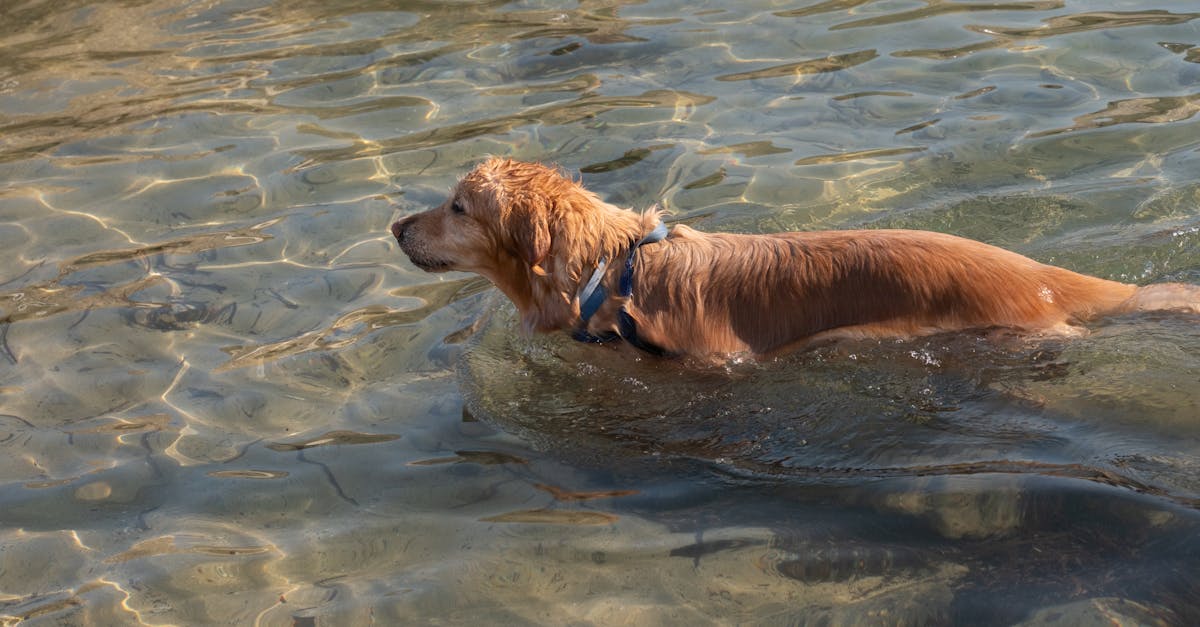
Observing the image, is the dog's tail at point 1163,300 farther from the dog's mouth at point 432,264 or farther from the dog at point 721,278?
the dog's mouth at point 432,264

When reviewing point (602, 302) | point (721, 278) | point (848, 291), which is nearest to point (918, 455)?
point (848, 291)

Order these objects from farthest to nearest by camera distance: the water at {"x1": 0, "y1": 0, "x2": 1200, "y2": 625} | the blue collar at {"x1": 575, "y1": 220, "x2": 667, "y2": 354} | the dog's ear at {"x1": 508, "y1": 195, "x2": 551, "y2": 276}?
the blue collar at {"x1": 575, "y1": 220, "x2": 667, "y2": 354}, the dog's ear at {"x1": 508, "y1": 195, "x2": 551, "y2": 276}, the water at {"x1": 0, "y1": 0, "x2": 1200, "y2": 625}

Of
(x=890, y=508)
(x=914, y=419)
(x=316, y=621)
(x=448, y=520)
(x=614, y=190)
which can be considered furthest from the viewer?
(x=614, y=190)

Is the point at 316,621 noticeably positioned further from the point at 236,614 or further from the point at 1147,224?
the point at 1147,224

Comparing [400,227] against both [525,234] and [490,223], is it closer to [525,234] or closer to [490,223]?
[490,223]

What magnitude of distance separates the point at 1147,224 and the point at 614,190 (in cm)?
377

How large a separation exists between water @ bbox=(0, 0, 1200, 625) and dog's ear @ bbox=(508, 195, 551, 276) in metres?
0.77

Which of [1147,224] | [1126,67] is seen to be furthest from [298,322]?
[1126,67]

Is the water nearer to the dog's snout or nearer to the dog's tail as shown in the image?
the dog's tail

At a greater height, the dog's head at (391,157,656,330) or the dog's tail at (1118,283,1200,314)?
the dog's head at (391,157,656,330)

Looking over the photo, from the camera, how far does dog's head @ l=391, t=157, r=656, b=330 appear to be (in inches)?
261

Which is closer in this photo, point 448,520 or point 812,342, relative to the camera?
point 448,520

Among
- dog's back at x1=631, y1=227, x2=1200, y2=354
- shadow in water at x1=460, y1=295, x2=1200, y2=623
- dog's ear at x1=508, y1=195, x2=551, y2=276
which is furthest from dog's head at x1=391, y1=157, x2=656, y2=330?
shadow in water at x1=460, y1=295, x2=1200, y2=623

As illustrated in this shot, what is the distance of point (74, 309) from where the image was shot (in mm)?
7895
